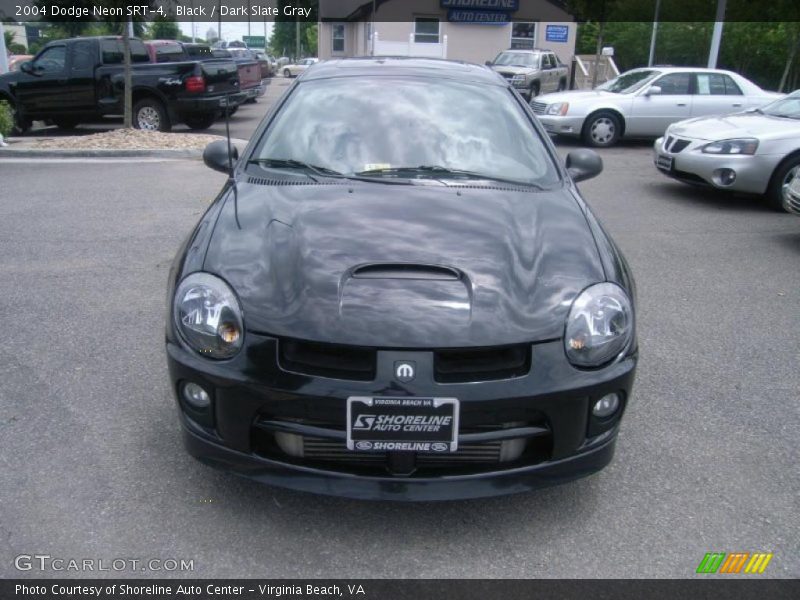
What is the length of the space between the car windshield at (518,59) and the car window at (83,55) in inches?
496

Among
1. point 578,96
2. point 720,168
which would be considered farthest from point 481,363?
point 578,96

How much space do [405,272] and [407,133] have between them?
1255mm

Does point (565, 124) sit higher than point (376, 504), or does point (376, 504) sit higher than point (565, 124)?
point (565, 124)

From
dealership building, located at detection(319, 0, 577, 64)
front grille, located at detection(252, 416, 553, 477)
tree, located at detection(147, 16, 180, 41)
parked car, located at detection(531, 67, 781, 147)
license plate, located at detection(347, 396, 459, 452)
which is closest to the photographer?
license plate, located at detection(347, 396, 459, 452)

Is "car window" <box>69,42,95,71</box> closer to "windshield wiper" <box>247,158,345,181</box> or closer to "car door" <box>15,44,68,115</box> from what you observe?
"car door" <box>15,44,68,115</box>

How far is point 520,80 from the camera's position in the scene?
20094mm

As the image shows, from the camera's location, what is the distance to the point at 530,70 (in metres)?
20.8

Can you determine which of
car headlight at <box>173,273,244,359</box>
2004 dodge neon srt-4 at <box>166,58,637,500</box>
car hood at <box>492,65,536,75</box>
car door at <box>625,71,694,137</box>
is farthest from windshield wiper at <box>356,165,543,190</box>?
car hood at <box>492,65,536,75</box>

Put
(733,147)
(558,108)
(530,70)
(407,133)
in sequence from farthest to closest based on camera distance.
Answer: (530,70) < (558,108) < (733,147) < (407,133)

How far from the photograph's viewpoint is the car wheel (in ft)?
41.3

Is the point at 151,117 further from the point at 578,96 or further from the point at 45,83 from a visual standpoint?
the point at 578,96

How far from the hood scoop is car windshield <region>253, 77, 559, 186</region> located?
0.84 metres

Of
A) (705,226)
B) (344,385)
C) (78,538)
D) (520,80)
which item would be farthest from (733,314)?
(520,80)

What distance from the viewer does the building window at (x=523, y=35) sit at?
32.6 m
